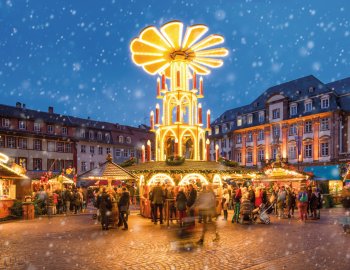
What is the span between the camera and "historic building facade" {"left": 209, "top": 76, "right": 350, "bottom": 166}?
44.1 m

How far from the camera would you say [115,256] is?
32.6 feet

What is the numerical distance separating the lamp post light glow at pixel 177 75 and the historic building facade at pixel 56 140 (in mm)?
27454

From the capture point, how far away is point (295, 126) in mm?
49219

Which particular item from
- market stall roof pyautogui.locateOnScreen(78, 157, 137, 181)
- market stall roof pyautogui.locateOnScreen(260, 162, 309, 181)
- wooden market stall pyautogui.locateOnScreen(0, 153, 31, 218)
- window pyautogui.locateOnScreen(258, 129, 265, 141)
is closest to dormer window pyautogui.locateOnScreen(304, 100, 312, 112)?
window pyautogui.locateOnScreen(258, 129, 265, 141)

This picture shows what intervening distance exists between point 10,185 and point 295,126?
3495 centimetres

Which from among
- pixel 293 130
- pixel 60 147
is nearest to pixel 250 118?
pixel 293 130

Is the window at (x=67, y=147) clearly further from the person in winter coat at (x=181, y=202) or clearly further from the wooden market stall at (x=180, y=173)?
the person in winter coat at (x=181, y=202)

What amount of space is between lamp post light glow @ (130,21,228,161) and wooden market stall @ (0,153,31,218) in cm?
790

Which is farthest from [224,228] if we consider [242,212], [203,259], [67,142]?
[67,142]

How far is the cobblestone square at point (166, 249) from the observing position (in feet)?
29.4

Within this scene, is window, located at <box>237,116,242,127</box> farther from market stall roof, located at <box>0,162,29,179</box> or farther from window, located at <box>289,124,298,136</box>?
market stall roof, located at <box>0,162,29,179</box>

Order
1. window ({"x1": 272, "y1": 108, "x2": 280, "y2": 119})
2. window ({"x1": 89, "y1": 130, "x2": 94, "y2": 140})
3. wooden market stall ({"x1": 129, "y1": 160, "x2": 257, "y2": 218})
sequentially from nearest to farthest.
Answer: wooden market stall ({"x1": 129, "y1": 160, "x2": 257, "y2": 218}) < window ({"x1": 272, "y1": 108, "x2": 280, "y2": 119}) < window ({"x1": 89, "y1": 130, "x2": 94, "y2": 140})

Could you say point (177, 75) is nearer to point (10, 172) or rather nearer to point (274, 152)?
point (10, 172)

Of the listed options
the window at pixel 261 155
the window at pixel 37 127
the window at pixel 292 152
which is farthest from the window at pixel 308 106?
the window at pixel 37 127
